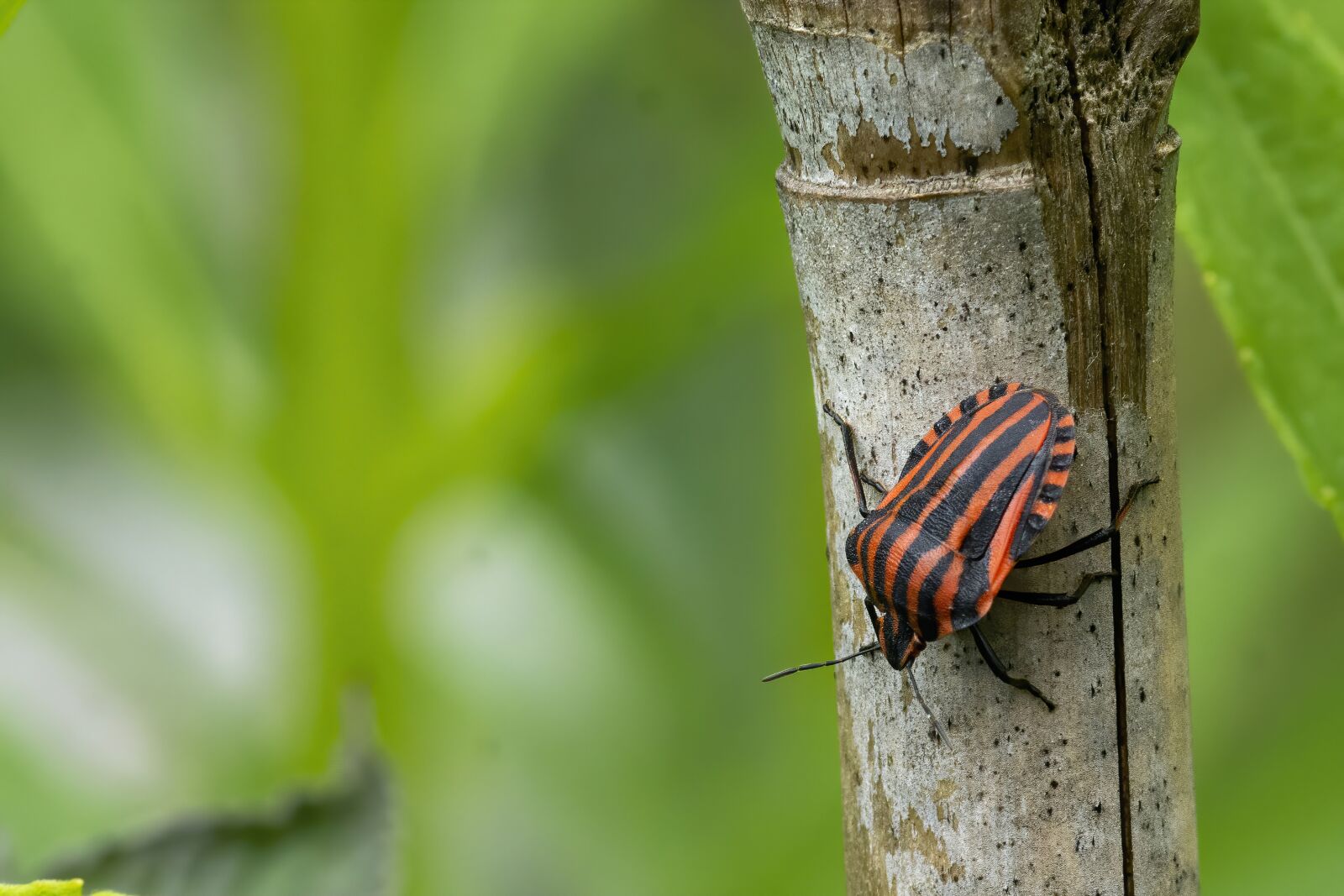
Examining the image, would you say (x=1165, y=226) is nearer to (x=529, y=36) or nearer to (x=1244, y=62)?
(x=1244, y=62)

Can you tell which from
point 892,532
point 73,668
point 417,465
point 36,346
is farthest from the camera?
point 36,346

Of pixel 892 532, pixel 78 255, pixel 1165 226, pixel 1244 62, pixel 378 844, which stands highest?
pixel 78 255

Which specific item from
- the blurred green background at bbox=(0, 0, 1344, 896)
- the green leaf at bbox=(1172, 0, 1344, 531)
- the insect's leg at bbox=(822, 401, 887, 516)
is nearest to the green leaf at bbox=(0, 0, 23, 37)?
the insect's leg at bbox=(822, 401, 887, 516)

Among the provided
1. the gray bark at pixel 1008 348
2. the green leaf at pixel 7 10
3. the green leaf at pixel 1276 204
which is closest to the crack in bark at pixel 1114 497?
the gray bark at pixel 1008 348

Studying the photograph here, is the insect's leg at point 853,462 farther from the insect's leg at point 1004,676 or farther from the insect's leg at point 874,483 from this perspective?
the insect's leg at point 1004,676

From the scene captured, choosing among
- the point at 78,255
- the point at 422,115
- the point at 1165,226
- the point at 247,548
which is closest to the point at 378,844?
the point at 1165,226

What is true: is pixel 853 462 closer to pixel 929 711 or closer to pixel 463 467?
pixel 929 711

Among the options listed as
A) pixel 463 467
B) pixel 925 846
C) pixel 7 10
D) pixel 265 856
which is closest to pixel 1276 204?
pixel 925 846
